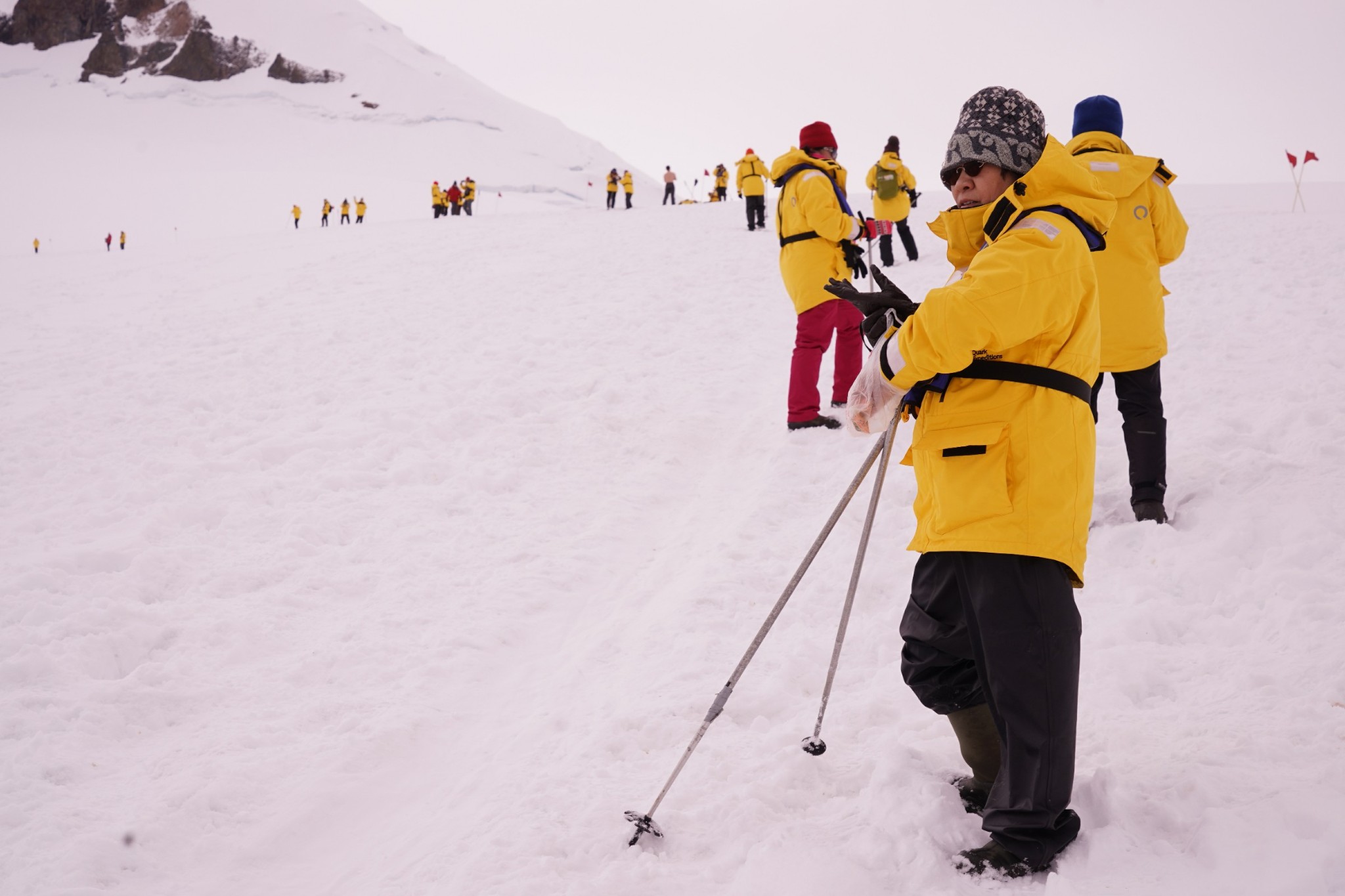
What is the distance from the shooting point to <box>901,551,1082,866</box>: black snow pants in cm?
201

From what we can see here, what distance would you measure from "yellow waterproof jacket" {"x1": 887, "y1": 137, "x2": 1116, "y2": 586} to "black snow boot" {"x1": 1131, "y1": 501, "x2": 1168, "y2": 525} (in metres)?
2.07

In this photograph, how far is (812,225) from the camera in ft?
18.5

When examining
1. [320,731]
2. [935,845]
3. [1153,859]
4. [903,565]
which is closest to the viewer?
[1153,859]

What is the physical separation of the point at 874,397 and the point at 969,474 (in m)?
0.34

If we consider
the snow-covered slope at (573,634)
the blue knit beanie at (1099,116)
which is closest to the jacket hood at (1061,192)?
the snow-covered slope at (573,634)

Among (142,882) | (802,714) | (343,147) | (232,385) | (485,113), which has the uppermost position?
(485,113)

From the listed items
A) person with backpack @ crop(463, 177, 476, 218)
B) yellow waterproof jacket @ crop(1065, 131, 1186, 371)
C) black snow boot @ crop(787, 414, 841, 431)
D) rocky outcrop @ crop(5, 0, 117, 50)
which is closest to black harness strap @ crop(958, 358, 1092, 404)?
yellow waterproof jacket @ crop(1065, 131, 1186, 371)

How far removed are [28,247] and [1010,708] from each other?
146ft

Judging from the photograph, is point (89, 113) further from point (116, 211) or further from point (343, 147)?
point (116, 211)

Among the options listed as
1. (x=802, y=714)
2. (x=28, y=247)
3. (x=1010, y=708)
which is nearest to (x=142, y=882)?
(x=802, y=714)

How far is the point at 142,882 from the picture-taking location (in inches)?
104

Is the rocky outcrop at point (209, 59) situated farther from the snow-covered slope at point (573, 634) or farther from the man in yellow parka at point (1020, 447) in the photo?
the man in yellow parka at point (1020, 447)

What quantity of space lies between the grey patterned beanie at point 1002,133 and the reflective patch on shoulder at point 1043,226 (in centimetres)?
21

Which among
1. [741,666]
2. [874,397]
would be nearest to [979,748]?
[741,666]
